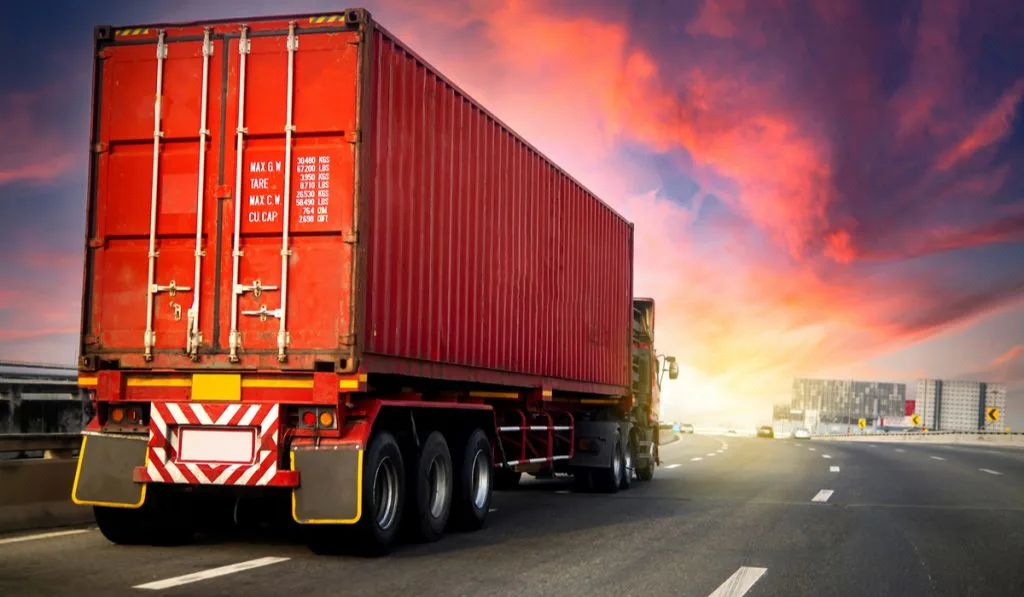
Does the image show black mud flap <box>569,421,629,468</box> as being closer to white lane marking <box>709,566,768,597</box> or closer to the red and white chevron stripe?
white lane marking <box>709,566,768,597</box>

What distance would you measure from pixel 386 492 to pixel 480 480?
7.30 feet

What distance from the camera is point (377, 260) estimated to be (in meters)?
9.52

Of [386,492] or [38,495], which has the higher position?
[386,492]

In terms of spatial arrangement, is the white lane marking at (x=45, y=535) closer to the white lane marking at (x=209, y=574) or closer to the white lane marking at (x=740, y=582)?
the white lane marking at (x=209, y=574)

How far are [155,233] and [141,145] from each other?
834 millimetres

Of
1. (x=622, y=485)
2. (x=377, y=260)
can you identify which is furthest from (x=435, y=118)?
(x=622, y=485)

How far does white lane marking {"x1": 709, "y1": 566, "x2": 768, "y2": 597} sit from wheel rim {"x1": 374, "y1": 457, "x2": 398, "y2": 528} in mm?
2941

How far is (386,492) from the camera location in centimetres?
952

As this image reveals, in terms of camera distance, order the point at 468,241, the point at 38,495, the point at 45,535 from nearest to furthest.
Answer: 1. the point at 45,535
2. the point at 38,495
3. the point at 468,241

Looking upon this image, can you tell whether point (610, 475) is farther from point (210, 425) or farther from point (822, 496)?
point (210, 425)

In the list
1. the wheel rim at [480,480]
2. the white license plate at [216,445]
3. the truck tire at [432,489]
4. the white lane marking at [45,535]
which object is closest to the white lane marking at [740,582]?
the truck tire at [432,489]

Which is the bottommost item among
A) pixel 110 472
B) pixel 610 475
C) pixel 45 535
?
pixel 610 475

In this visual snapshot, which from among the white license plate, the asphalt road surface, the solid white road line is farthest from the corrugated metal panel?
the solid white road line

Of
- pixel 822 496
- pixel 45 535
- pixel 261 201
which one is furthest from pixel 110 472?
pixel 822 496
